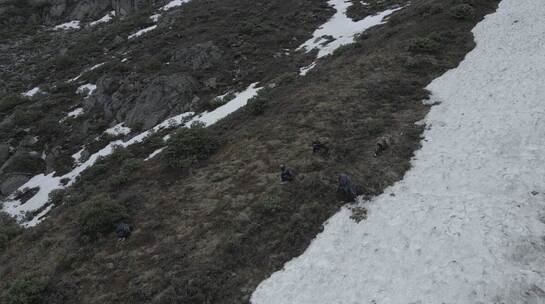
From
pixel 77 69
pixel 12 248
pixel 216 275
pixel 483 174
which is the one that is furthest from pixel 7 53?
pixel 483 174

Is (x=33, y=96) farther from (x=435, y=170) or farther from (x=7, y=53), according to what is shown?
(x=435, y=170)

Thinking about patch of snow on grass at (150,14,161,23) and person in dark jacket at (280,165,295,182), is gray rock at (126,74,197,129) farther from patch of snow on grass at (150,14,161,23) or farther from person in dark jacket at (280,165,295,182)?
patch of snow on grass at (150,14,161,23)

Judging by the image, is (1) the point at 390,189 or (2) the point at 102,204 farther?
(2) the point at 102,204

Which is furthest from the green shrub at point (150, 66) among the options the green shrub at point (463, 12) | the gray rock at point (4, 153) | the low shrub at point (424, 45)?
the green shrub at point (463, 12)

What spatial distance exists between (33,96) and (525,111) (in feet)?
141

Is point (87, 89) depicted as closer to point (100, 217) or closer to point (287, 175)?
point (100, 217)

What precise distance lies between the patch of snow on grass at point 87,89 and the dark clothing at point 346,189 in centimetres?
3161

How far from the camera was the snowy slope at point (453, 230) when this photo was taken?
9.00 metres

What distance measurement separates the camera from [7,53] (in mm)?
55875

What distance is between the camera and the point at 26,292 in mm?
12547

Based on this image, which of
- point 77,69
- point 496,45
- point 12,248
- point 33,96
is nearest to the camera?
point 12,248

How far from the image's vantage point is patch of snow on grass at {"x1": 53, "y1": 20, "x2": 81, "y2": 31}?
65919 mm

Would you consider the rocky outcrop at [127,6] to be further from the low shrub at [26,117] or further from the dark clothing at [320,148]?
the dark clothing at [320,148]

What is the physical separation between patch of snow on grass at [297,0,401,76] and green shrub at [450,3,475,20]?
8.61 metres
